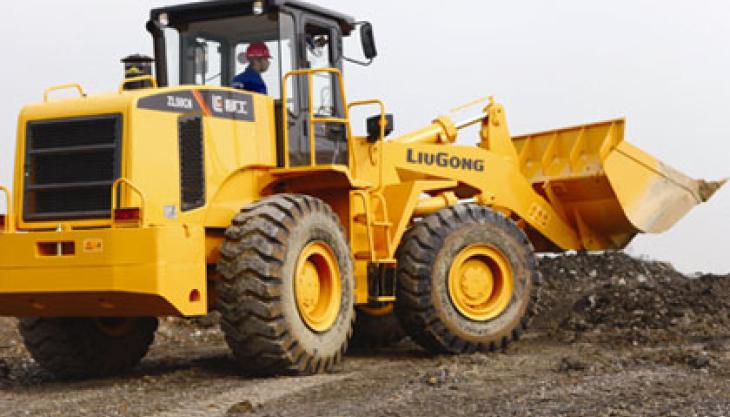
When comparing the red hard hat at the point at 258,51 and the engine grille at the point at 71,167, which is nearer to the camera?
the engine grille at the point at 71,167

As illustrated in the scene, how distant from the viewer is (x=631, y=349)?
10.4 m

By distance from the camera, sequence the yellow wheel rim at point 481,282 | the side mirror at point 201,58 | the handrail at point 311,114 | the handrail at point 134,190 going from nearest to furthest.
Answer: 1. the handrail at point 134,190
2. the handrail at point 311,114
3. the side mirror at point 201,58
4. the yellow wheel rim at point 481,282

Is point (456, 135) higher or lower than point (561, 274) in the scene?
higher

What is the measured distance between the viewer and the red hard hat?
10078mm

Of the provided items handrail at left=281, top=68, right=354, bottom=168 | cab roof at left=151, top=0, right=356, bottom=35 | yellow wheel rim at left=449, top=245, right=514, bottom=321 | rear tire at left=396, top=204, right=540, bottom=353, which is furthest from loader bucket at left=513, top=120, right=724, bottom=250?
cab roof at left=151, top=0, right=356, bottom=35

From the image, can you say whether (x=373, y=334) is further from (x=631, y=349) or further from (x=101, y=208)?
(x=101, y=208)

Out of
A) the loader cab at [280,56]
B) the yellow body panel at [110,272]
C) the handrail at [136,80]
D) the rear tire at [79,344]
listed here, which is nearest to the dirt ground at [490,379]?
the rear tire at [79,344]

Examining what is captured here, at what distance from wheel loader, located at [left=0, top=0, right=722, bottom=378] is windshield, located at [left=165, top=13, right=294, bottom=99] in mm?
13

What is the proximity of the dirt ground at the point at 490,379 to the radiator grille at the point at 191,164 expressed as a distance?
1.44 meters

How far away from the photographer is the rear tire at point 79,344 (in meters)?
10.1

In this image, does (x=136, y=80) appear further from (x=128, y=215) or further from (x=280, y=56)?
(x=128, y=215)

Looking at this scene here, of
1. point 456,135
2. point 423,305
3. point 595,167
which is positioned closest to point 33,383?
point 423,305

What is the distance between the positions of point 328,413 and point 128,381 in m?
2.74

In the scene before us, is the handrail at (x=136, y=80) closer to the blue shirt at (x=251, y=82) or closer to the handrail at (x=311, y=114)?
the blue shirt at (x=251, y=82)
